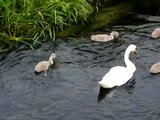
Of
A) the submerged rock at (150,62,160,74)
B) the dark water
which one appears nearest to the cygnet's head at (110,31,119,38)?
the dark water

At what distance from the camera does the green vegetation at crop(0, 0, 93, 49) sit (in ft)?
43.8

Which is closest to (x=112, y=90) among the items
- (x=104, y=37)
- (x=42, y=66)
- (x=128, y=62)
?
(x=128, y=62)

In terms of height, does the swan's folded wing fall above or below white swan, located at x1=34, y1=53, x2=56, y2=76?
above

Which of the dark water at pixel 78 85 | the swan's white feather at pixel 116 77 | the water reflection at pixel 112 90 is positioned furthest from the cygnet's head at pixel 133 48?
the water reflection at pixel 112 90

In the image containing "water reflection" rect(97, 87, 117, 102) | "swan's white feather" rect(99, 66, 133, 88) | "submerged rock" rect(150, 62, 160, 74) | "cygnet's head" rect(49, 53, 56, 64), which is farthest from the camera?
"cygnet's head" rect(49, 53, 56, 64)

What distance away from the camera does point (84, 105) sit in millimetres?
9867

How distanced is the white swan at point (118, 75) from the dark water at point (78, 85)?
15cm

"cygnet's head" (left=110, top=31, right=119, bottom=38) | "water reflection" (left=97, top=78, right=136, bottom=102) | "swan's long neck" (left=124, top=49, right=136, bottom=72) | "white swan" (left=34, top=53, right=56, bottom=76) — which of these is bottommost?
"water reflection" (left=97, top=78, right=136, bottom=102)

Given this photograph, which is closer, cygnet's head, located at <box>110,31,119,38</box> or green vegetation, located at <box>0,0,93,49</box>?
cygnet's head, located at <box>110,31,119,38</box>

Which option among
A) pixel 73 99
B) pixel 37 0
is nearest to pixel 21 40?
pixel 37 0

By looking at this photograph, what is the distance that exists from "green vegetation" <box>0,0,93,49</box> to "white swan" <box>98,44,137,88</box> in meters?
2.90

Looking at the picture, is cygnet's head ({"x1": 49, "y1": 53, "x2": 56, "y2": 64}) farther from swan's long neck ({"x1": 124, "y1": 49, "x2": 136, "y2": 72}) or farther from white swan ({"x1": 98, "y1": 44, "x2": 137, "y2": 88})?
swan's long neck ({"x1": 124, "y1": 49, "x2": 136, "y2": 72})

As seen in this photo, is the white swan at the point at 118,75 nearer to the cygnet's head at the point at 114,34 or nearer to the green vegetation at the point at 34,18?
the cygnet's head at the point at 114,34

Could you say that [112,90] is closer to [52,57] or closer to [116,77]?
[116,77]
